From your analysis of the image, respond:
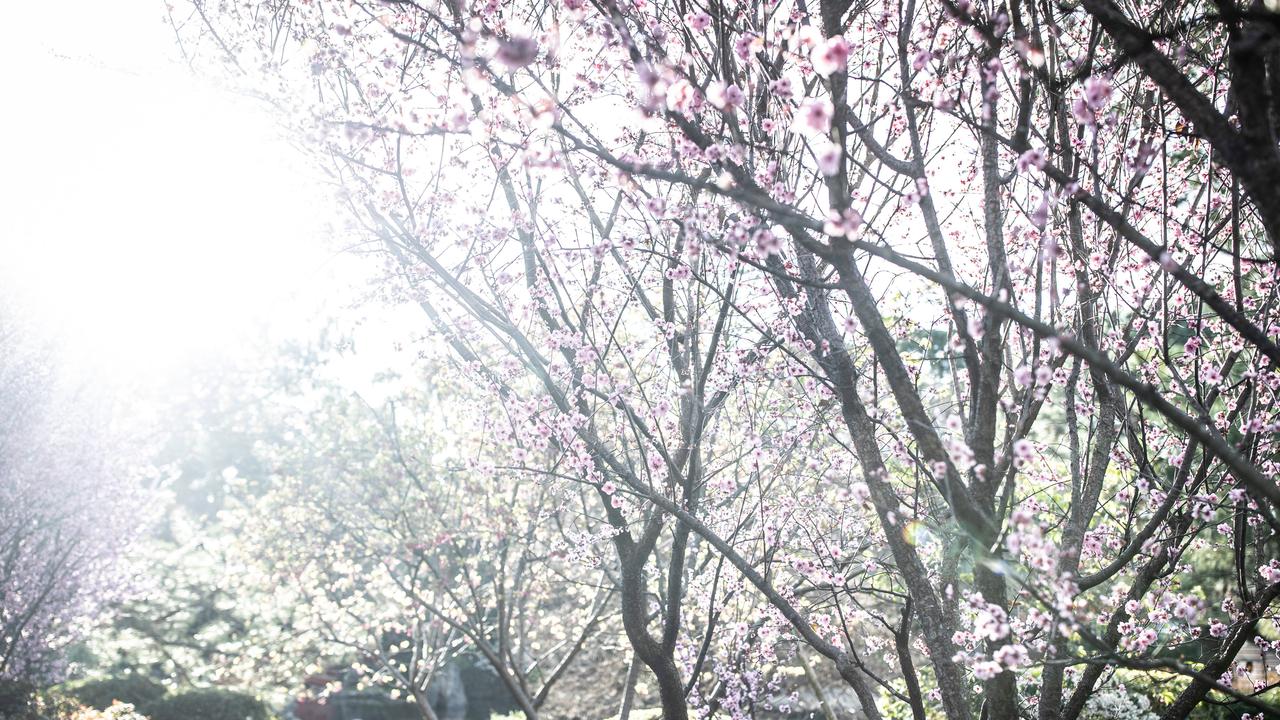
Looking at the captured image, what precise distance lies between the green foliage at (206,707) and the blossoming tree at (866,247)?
12.7 meters

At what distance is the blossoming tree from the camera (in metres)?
2.72

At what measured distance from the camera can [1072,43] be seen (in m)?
4.09

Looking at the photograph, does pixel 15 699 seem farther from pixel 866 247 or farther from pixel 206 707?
pixel 866 247

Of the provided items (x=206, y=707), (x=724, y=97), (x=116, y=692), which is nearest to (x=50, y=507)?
(x=116, y=692)

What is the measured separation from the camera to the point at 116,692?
47.0 ft

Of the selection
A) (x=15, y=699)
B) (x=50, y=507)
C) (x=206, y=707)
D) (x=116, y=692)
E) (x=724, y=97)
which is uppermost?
(x=50, y=507)

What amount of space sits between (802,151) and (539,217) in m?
1.56

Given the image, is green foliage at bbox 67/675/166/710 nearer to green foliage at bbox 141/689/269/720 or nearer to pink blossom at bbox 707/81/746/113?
green foliage at bbox 141/689/269/720

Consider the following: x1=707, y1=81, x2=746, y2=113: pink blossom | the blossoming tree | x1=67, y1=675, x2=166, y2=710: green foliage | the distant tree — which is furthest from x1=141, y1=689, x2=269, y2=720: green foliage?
x1=707, y1=81, x2=746, y2=113: pink blossom

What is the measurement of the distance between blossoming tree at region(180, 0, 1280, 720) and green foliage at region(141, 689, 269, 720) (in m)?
12.7

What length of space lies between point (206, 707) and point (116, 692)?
1.66 m

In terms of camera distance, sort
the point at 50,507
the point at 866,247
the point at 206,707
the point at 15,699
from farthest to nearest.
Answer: the point at 206,707 < the point at 50,507 < the point at 15,699 < the point at 866,247

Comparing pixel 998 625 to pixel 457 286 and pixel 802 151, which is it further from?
pixel 457 286

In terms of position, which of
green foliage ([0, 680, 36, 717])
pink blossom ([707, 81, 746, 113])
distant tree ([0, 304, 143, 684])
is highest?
distant tree ([0, 304, 143, 684])
